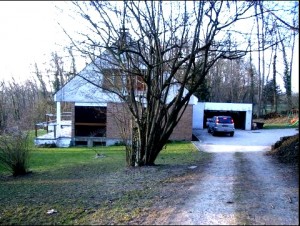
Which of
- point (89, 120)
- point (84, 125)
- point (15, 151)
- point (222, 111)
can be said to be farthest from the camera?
point (222, 111)

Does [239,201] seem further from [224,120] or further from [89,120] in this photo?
[89,120]

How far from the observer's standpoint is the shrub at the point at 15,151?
13500 mm

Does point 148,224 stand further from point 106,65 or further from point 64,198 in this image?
point 106,65

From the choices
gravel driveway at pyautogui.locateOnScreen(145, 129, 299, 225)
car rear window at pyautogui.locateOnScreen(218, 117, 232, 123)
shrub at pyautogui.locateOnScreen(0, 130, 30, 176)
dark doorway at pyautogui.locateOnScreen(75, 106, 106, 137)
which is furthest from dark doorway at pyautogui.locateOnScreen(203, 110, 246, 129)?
gravel driveway at pyautogui.locateOnScreen(145, 129, 299, 225)

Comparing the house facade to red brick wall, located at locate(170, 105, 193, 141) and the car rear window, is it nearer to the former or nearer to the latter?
red brick wall, located at locate(170, 105, 193, 141)

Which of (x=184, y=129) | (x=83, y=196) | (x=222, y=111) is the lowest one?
(x=83, y=196)

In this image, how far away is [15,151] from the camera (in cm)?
1366

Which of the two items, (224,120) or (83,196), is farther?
(224,120)

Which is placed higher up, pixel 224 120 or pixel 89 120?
pixel 224 120

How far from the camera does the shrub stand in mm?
13500

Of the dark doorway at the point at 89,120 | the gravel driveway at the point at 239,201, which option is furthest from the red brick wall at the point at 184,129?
the gravel driveway at the point at 239,201

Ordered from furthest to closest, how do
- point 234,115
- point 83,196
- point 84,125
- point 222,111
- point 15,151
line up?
point 234,115 → point 222,111 → point 84,125 → point 15,151 → point 83,196

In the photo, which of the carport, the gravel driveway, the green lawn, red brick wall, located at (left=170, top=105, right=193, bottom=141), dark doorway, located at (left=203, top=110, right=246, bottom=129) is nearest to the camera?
the gravel driveway

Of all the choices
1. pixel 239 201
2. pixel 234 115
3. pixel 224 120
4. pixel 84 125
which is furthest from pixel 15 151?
pixel 234 115
